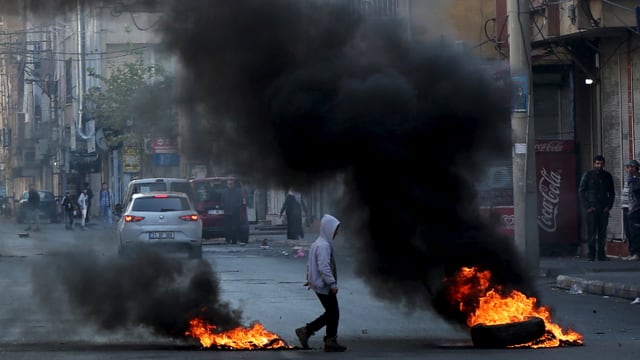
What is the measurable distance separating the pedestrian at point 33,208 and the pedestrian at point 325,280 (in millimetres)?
13166

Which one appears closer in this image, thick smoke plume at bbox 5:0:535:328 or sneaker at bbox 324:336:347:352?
sneaker at bbox 324:336:347:352

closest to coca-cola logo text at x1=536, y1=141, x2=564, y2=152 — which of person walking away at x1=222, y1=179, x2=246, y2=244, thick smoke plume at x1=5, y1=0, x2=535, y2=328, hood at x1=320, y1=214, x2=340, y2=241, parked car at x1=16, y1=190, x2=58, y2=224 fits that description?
person walking away at x1=222, y1=179, x2=246, y2=244

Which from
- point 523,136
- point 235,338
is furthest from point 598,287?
point 235,338

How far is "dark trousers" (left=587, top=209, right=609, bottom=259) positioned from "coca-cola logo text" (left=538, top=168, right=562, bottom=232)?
1.10 meters

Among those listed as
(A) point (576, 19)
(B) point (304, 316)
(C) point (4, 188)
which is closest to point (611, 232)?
(A) point (576, 19)

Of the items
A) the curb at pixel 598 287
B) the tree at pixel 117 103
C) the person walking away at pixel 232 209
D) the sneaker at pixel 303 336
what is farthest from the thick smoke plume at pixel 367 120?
the person walking away at pixel 232 209

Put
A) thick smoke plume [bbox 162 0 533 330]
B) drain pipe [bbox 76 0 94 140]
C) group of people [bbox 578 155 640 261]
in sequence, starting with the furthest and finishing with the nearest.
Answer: drain pipe [bbox 76 0 94 140] < group of people [bbox 578 155 640 261] < thick smoke plume [bbox 162 0 533 330]

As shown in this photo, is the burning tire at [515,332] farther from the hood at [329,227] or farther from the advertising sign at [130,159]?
the advertising sign at [130,159]

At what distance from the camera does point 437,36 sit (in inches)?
559

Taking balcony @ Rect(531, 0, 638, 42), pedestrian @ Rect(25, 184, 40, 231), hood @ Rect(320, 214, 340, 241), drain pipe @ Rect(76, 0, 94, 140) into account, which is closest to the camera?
hood @ Rect(320, 214, 340, 241)

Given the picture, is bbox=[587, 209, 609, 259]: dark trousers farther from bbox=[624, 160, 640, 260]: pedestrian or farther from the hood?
the hood

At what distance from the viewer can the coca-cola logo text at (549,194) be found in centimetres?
2488

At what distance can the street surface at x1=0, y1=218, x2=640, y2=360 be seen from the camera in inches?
469

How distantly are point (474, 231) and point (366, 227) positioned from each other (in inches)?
43.7
